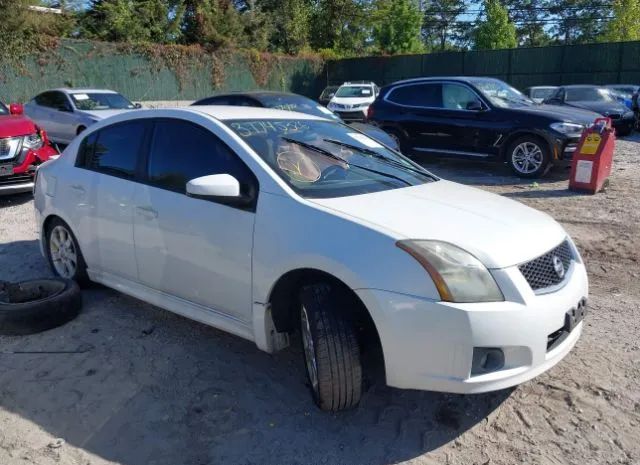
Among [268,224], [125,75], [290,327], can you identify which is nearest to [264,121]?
[268,224]

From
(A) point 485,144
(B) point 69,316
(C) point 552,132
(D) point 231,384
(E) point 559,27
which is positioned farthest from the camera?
(E) point 559,27

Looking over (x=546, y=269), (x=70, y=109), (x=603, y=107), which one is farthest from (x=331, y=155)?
(x=603, y=107)

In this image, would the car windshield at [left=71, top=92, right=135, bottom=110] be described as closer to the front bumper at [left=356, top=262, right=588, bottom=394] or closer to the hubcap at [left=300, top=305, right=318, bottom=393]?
the hubcap at [left=300, top=305, right=318, bottom=393]

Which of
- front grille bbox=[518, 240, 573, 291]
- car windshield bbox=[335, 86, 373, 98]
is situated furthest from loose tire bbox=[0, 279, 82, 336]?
car windshield bbox=[335, 86, 373, 98]

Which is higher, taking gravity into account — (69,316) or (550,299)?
(550,299)

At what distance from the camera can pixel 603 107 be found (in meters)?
16.2

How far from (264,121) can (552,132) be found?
6900 millimetres

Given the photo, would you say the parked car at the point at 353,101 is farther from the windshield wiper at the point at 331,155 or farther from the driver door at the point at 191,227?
the driver door at the point at 191,227

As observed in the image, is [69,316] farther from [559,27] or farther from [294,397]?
[559,27]

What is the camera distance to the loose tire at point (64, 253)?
4.59 meters

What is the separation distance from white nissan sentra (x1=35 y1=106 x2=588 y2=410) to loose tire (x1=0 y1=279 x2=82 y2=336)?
0.27 meters

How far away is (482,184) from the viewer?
374 inches

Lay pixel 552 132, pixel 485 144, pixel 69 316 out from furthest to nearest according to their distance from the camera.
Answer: pixel 485 144 < pixel 552 132 < pixel 69 316

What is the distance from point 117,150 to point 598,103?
15801mm
